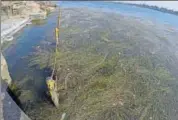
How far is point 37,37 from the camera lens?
44.3ft

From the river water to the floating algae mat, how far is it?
0.40 metres

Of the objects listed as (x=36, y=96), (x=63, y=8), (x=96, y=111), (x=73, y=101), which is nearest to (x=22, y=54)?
(x=36, y=96)

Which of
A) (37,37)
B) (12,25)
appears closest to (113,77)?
Answer: (37,37)

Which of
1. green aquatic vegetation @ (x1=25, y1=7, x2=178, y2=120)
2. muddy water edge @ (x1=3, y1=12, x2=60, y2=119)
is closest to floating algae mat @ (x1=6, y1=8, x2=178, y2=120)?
green aquatic vegetation @ (x1=25, y1=7, x2=178, y2=120)

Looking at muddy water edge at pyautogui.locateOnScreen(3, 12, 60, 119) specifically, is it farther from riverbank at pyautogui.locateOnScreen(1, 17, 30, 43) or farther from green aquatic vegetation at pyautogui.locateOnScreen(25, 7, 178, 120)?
green aquatic vegetation at pyautogui.locateOnScreen(25, 7, 178, 120)

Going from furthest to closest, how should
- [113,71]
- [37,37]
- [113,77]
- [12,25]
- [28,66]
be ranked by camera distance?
[12,25] < [37,37] < [28,66] < [113,71] < [113,77]

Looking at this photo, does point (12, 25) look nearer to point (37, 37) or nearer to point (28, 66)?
point (37, 37)

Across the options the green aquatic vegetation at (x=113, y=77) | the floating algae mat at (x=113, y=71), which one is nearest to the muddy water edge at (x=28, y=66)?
the floating algae mat at (x=113, y=71)

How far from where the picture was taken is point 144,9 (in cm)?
1731

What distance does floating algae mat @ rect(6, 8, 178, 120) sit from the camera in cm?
738

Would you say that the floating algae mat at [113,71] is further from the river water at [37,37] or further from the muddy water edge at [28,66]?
the river water at [37,37]

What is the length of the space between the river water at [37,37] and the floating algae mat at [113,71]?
0.40m

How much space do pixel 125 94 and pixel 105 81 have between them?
2.89 feet

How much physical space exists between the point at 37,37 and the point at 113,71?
532 centimetres
